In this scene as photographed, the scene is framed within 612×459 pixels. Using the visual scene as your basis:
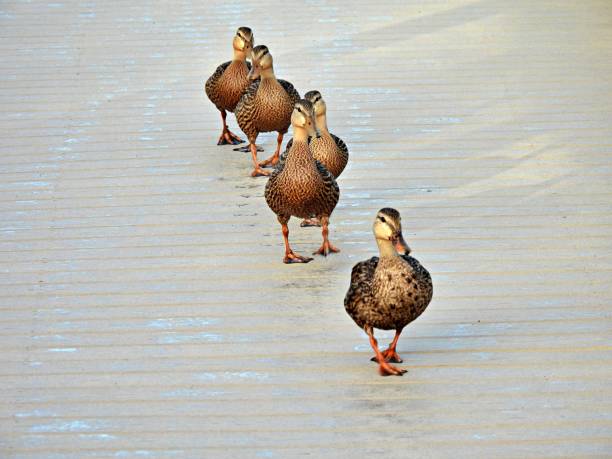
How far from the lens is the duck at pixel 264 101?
8.08 metres

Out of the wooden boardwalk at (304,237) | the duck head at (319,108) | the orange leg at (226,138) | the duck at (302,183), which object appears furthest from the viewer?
the orange leg at (226,138)

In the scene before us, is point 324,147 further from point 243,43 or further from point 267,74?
point 243,43

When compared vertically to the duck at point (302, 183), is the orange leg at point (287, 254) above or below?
below

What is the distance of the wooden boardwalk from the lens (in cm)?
532

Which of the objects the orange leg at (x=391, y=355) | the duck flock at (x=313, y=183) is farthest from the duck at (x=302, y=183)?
the orange leg at (x=391, y=355)

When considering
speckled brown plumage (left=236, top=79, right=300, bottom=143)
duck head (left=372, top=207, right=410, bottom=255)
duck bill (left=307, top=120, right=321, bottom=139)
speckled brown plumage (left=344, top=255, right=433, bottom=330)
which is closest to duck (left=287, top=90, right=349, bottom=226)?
duck bill (left=307, top=120, right=321, bottom=139)

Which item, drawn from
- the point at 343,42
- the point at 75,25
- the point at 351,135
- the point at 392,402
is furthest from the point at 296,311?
the point at 75,25

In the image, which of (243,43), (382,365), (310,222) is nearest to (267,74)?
(243,43)

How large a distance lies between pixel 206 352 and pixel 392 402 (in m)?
1.15

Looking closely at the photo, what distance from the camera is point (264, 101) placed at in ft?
26.5

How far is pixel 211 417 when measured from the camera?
5336 mm

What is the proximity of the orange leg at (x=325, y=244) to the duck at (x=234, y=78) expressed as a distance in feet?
6.20

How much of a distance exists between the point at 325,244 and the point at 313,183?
19.8 inches

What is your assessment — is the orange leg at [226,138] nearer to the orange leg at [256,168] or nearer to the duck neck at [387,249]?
the orange leg at [256,168]
